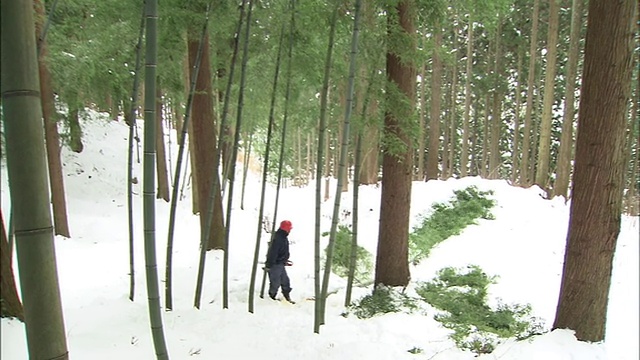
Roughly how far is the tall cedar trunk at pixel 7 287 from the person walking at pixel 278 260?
2872 mm

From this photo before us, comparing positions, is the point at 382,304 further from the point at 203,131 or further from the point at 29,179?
the point at 29,179

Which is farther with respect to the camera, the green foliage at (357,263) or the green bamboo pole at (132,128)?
the green foliage at (357,263)

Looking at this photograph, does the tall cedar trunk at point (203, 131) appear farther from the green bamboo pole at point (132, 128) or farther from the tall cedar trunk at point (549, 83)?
the tall cedar trunk at point (549, 83)

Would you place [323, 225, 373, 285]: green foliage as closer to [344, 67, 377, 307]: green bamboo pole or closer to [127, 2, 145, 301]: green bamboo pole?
[344, 67, 377, 307]: green bamboo pole

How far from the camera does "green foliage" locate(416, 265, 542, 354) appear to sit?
148 inches

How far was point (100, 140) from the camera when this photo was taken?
1264cm

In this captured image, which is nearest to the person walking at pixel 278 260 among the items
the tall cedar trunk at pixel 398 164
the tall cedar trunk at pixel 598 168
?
the tall cedar trunk at pixel 398 164

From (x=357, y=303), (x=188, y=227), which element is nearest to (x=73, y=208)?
(x=188, y=227)

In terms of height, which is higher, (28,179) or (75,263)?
(28,179)

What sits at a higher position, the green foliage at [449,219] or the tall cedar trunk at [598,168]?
the tall cedar trunk at [598,168]

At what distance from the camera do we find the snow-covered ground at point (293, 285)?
318 centimetres

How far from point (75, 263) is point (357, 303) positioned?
4734mm

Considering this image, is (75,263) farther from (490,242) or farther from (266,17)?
(490,242)

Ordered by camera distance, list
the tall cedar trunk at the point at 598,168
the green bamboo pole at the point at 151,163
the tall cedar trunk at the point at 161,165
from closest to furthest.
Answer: the green bamboo pole at the point at 151,163
the tall cedar trunk at the point at 598,168
the tall cedar trunk at the point at 161,165
